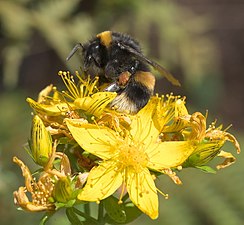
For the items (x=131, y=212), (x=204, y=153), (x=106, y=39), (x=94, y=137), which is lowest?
(x=131, y=212)

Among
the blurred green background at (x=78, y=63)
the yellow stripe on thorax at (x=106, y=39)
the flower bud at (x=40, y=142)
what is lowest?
the blurred green background at (x=78, y=63)

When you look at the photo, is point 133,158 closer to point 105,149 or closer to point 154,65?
point 105,149

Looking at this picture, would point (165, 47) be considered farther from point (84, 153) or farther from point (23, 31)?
point (84, 153)

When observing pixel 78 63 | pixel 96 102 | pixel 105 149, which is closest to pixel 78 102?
pixel 96 102

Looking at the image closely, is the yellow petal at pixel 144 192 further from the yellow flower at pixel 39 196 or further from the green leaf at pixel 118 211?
the yellow flower at pixel 39 196

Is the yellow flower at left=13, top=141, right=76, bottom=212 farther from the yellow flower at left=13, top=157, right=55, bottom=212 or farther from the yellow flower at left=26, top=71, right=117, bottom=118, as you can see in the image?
the yellow flower at left=26, top=71, right=117, bottom=118

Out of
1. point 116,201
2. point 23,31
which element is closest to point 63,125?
point 116,201

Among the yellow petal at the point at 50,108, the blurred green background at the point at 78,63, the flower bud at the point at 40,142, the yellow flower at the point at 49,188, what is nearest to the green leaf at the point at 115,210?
the yellow flower at the point at 49,188
